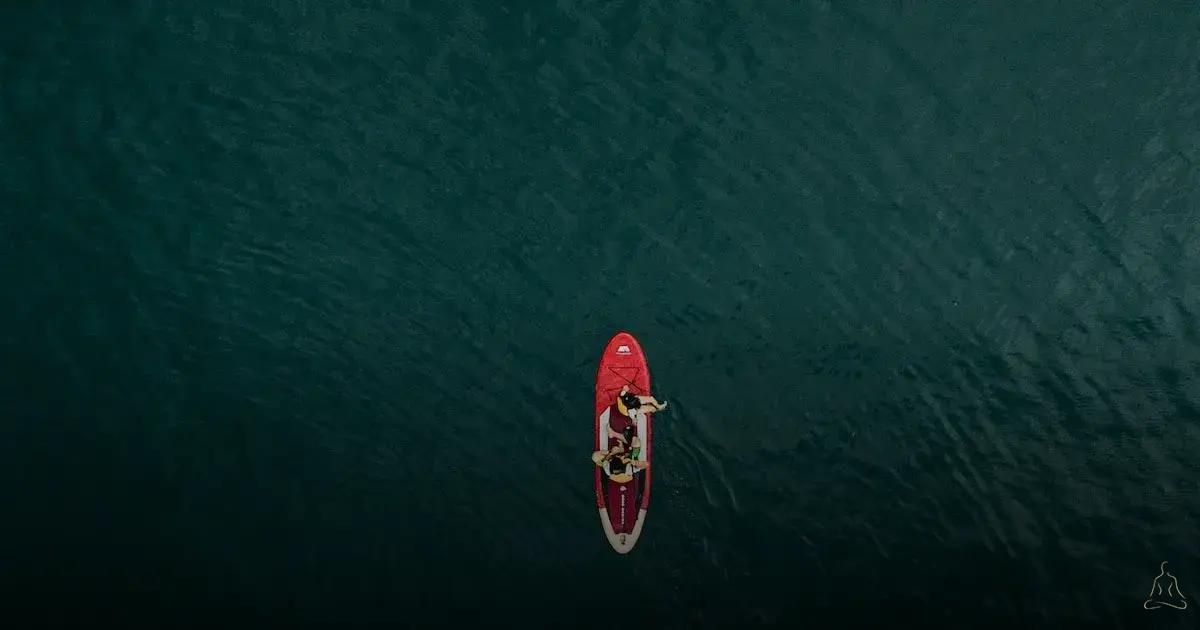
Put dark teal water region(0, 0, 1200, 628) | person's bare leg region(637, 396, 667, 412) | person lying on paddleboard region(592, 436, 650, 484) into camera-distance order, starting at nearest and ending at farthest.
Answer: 1. dark teal water region(0, 0, 1200, 628)
2. person lying on paddleboard region(592, 436, 650, 484)
3. person's bare leg region(637, 396, 667, 412)

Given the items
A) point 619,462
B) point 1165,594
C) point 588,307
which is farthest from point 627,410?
point 1165,594

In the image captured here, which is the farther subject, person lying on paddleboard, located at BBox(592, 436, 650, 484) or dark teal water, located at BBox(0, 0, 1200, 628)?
person lying on paddleboard, located at BBox(592, 436, 650, 484)

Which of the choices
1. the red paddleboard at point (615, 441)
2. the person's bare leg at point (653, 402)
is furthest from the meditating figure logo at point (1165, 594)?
the person's bare leg at point (653, 402)

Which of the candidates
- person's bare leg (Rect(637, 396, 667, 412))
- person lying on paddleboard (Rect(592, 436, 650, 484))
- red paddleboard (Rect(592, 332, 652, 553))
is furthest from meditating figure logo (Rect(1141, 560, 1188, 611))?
person lying on paddleboard (Rect(592, 436, 650, 484))

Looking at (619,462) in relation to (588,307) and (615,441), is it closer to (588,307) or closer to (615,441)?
(615,441)

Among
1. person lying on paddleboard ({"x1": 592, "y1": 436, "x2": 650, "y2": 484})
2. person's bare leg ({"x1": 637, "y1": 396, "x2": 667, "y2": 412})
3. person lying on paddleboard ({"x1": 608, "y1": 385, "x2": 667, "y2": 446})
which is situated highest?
person's bare leg ({"x1": 637, "y1": 396, "x2": 667, "y2": 412})

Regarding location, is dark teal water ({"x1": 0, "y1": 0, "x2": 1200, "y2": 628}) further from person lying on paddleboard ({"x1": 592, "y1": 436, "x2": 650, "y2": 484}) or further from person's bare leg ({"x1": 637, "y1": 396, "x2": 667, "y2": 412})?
person lying on paddleboard ({"x1": 592, "y1": 436, "x2": 650, "y2": 484})
